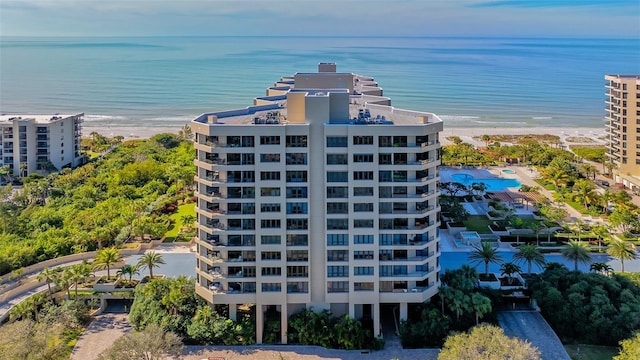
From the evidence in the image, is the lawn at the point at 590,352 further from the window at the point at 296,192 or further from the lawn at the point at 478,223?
the lawn at the point at 478,223

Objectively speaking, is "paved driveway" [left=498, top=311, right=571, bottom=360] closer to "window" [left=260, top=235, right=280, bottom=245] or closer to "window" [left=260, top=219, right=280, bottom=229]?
"window" [left=260, top=235, right=280, bottom=245]

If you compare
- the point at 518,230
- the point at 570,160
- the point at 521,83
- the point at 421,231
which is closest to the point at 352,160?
the point at 421,231

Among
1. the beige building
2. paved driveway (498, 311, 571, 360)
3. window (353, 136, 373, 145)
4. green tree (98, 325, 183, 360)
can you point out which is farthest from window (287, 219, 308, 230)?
the beige building

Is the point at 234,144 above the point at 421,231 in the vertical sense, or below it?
above

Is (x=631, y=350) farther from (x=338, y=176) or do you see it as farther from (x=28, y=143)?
(x=28, y=143)

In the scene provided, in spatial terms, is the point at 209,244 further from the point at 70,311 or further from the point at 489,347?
the point at 489,347

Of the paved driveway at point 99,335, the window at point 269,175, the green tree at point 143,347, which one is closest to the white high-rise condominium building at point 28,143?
the paved driveway at point 99,335

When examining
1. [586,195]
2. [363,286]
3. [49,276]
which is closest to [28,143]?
[49,276]
